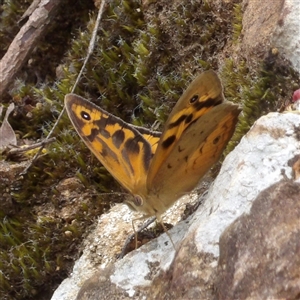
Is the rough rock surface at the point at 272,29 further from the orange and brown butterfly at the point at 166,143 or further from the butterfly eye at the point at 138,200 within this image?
the butterfly eye at the point at 138,200

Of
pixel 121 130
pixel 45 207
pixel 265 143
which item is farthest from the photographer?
pixel 45 207

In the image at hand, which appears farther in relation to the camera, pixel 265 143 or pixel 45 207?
pixel 45 207

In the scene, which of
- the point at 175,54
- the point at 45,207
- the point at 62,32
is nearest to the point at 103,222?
the point at 45,207

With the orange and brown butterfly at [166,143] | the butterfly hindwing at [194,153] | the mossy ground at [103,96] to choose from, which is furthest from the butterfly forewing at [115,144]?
the mossy ground at [103,96]

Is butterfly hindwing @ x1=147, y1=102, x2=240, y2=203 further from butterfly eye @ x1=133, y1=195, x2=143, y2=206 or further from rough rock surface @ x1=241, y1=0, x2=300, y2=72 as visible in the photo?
rough rock surface @ x1=241, y1=0, x2=300, y2=72

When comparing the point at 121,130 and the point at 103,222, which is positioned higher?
the point at 121,130

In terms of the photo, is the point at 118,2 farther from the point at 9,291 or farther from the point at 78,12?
the point at 9,291
